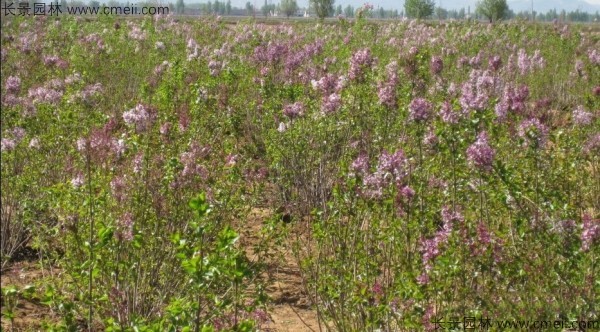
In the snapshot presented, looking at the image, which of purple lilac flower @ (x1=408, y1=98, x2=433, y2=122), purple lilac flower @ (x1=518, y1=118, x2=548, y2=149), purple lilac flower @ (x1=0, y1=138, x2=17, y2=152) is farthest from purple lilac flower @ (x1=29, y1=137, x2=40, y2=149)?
purple lilac flower @ (x1=518, y1=118, x2=548, y2=149)

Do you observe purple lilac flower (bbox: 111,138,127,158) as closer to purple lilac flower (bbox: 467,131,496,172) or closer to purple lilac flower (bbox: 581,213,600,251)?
purple lilac flower (bbox: 467,131,496,172)

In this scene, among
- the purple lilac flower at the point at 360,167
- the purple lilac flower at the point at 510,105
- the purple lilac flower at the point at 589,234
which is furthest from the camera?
the purple lilac flower at the point at 510,105

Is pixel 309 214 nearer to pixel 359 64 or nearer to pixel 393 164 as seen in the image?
pixel 393 164

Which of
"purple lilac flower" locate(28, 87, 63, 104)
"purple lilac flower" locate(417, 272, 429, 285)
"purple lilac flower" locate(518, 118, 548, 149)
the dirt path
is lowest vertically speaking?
the dirt path

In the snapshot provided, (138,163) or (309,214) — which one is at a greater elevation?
(138,163)

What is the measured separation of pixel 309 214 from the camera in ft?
16.4

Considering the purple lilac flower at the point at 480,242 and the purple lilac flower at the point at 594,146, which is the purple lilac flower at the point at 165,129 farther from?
the purple lilac flower at the point at 594,146

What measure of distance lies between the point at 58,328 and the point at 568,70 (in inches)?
485

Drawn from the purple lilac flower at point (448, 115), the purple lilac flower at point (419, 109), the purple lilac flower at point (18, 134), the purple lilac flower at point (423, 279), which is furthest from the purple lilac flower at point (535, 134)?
the purple lilac flower at point (18, 134)

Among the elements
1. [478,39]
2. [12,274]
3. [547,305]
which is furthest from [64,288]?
[478,39]

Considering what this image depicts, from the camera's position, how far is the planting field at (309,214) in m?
3.46

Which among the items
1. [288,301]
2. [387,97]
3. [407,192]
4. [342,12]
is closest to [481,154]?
[407,192]

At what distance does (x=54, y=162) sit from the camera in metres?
6.06

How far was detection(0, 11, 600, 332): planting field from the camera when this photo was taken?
346 cm
